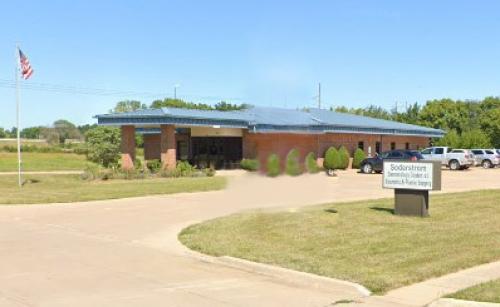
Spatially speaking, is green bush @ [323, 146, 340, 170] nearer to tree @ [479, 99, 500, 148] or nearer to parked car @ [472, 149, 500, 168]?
parked car @ [472, 149, 500, 168]

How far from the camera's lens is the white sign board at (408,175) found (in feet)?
49.3

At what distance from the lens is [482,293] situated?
299 inches

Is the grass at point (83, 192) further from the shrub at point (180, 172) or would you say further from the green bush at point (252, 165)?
the green bush at point (252, 165)

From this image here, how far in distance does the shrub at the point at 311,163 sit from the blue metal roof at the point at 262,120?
0.43 m

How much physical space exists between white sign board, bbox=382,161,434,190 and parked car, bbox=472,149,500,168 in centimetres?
4193

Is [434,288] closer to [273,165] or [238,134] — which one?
[273,165]

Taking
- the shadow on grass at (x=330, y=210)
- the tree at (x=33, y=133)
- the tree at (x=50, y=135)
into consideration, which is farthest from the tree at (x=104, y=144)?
the tree at (x=33, y=133)

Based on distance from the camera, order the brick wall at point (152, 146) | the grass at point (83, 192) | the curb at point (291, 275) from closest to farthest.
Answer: the curb at point (291, 275)
the grass at point (83, 192)
the brick wall at point (152, 146)

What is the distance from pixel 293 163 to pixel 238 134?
25060 mm

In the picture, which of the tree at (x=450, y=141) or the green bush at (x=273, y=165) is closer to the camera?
the green bush at (x=273, y=165)

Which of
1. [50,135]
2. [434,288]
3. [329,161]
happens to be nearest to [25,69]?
[329,161]

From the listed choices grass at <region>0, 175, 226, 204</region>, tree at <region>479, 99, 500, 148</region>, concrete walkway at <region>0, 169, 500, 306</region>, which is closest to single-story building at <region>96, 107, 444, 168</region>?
concrete walkway at <region>0, 169, 500, 306</region>

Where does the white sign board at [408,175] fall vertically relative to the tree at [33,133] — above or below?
below

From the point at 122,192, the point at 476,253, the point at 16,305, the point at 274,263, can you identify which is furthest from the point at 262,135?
the point at 122,192
